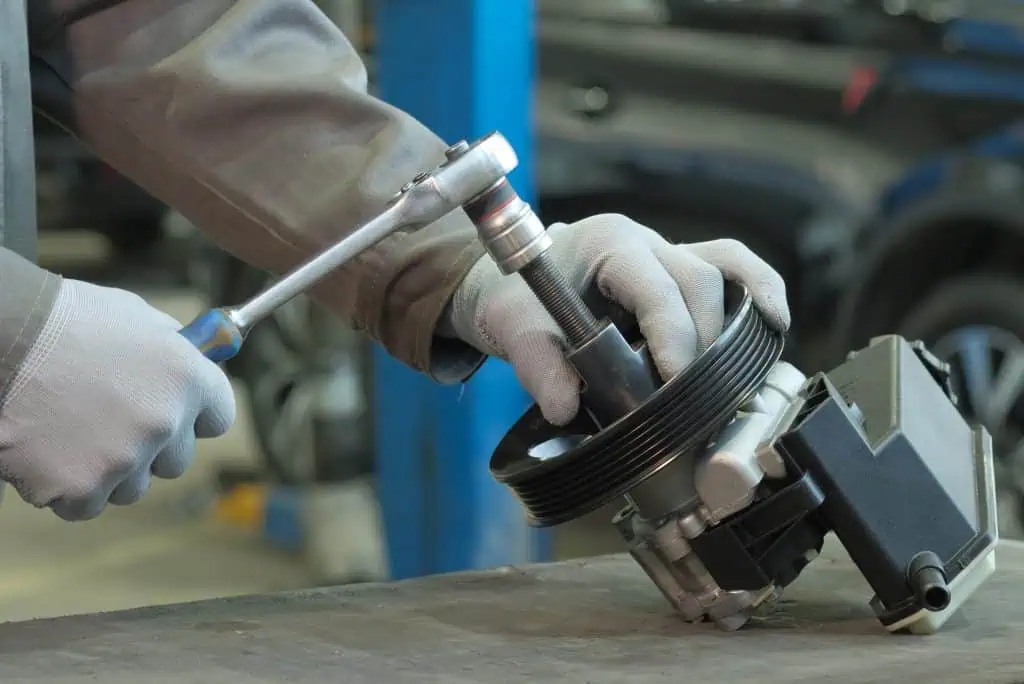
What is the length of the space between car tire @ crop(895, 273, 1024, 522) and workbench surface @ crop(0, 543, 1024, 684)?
1.23 metres

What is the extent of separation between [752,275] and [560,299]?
167 millimetres

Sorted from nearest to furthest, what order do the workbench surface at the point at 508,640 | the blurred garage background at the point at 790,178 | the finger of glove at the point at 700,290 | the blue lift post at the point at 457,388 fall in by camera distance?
the workbench surface at the point at 508,640 → the finger of glove at the point at 700,290 → the blue lift post at the point at 457,388 → the blurred garage background at the point at 790,178

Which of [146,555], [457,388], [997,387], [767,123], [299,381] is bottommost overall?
[146,555]

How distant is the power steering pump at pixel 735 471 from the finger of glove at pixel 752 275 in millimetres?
12

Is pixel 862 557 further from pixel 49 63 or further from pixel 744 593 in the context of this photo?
pixel 49 63

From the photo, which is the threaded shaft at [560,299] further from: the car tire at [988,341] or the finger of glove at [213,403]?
the car tire at [988,341]

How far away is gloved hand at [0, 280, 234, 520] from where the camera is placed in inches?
32.7

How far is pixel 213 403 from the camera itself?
888 mm

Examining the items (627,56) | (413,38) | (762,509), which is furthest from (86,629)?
(627,56)

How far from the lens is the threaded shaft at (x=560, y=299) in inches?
34.8

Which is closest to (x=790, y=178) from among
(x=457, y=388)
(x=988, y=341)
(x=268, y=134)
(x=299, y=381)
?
(x=988, y=341)

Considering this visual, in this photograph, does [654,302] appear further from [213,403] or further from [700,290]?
[213,403]

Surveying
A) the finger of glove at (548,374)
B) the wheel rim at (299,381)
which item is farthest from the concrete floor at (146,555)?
the finger of glove at (548,374)

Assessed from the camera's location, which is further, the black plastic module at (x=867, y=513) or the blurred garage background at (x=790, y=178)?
the blurred garage background at (x=790, y=178)
